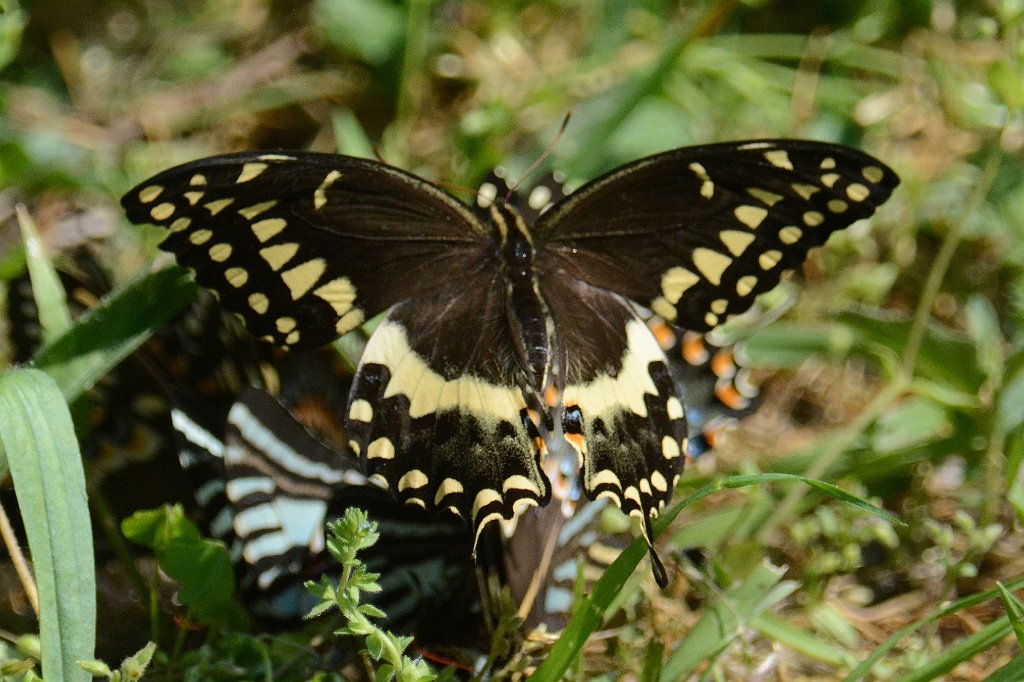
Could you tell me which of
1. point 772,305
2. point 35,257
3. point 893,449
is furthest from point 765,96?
point 35,257

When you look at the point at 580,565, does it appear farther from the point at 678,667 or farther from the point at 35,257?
the point at 35,257

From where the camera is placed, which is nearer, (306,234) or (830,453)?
(306,234)

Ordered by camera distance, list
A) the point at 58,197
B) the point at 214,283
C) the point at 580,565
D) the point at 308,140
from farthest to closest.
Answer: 1. the point at 308,140
2. the point at 58,197
3. the point at 214,283
4. the point at 580,565

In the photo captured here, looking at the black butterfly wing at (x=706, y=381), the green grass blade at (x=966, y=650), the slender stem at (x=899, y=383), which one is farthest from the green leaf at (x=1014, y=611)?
the black butterfly wing at (x=706, y=381)

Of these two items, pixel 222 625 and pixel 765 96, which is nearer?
pixel 222 625

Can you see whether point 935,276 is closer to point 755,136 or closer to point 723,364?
point 723,364

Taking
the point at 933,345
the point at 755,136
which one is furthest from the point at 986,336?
Answer: the point at 755,136

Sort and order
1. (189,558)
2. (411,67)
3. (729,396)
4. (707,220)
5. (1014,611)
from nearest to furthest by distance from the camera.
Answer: (1014,611), (189,558), (707,220), (729,396), (411,67)
